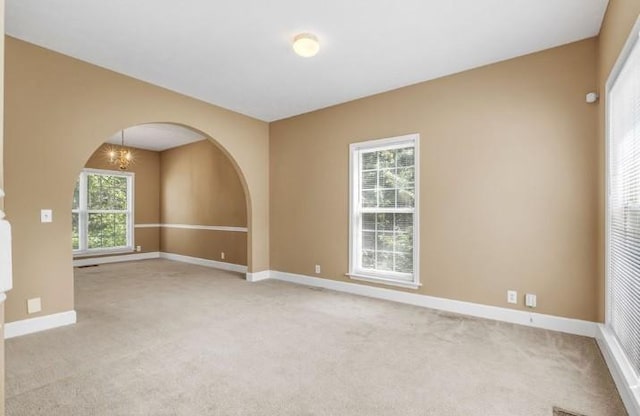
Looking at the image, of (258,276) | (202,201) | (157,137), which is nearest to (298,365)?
(258,276)

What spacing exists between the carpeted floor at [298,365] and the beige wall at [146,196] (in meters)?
4.18

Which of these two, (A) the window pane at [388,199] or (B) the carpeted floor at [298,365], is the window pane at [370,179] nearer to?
(A) the window pane at [388,199]

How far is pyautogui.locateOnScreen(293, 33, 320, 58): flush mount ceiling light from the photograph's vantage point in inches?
115

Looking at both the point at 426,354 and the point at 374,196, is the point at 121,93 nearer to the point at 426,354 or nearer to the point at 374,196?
the point at 374,196

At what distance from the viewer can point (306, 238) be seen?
507 centimetres

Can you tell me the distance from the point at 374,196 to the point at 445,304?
161 cm

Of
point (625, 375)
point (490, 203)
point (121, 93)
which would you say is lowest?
point (625, 375)

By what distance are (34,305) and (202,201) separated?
13.7 ft

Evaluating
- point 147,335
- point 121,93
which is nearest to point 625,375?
point 147,335

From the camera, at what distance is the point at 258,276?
5.33m

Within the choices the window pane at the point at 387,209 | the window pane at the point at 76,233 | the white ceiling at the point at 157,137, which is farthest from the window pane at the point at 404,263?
the window pane at the point at 76,233

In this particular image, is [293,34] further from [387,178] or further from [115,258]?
[115,258]

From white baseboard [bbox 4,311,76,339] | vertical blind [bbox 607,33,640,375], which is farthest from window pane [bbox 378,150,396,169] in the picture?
white baseboard [bbox 4,311,76,339]

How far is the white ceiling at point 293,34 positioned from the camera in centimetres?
256
